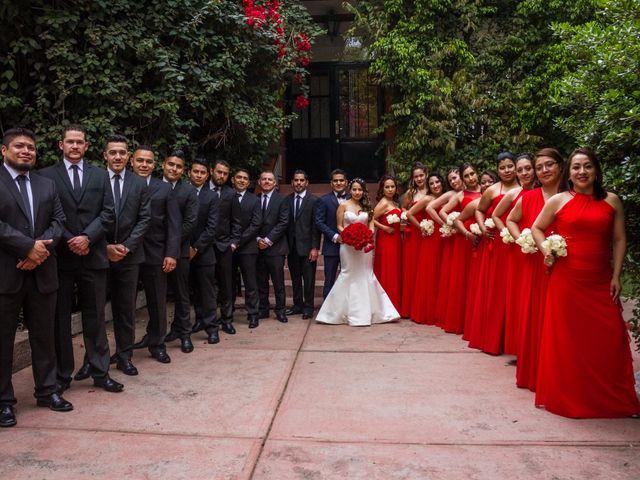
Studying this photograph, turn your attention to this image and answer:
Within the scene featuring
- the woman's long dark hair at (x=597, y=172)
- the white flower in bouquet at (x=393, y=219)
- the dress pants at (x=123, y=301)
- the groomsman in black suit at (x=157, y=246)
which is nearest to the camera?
the woman's long dark hair at (x=597, y=172)

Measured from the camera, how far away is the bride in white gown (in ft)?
27.0

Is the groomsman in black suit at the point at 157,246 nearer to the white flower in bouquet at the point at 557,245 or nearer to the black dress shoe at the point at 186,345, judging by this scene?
the black dress shoe at the point at 186,345

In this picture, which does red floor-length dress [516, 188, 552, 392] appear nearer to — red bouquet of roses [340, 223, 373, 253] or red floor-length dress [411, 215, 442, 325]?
red floor-length dress [411, 215, 442, 325]

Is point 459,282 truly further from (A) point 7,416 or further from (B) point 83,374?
(A) point 7,416

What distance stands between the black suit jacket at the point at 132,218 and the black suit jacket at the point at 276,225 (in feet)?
8.84

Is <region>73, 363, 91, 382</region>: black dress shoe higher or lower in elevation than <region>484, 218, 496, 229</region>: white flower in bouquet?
lower

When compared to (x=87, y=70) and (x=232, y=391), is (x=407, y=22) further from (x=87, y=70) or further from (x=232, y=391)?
(x=232, y=391)

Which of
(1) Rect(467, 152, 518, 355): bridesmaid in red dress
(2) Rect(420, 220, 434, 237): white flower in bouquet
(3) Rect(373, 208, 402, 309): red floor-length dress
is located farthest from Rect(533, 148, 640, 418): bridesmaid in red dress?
(3) Rect(373, 208, 402, 309): red floor-length dress

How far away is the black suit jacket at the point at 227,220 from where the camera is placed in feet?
24.8

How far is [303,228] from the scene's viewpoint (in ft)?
28.3

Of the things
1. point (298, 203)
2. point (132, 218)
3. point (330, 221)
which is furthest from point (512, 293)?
point (132, 218)

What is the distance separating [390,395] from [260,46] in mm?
6492

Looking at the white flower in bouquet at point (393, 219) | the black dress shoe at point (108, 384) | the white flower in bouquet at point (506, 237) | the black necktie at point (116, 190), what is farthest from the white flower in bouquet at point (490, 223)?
the black dress shoe at point (108, 384)

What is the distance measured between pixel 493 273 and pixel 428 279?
6.01 feet
